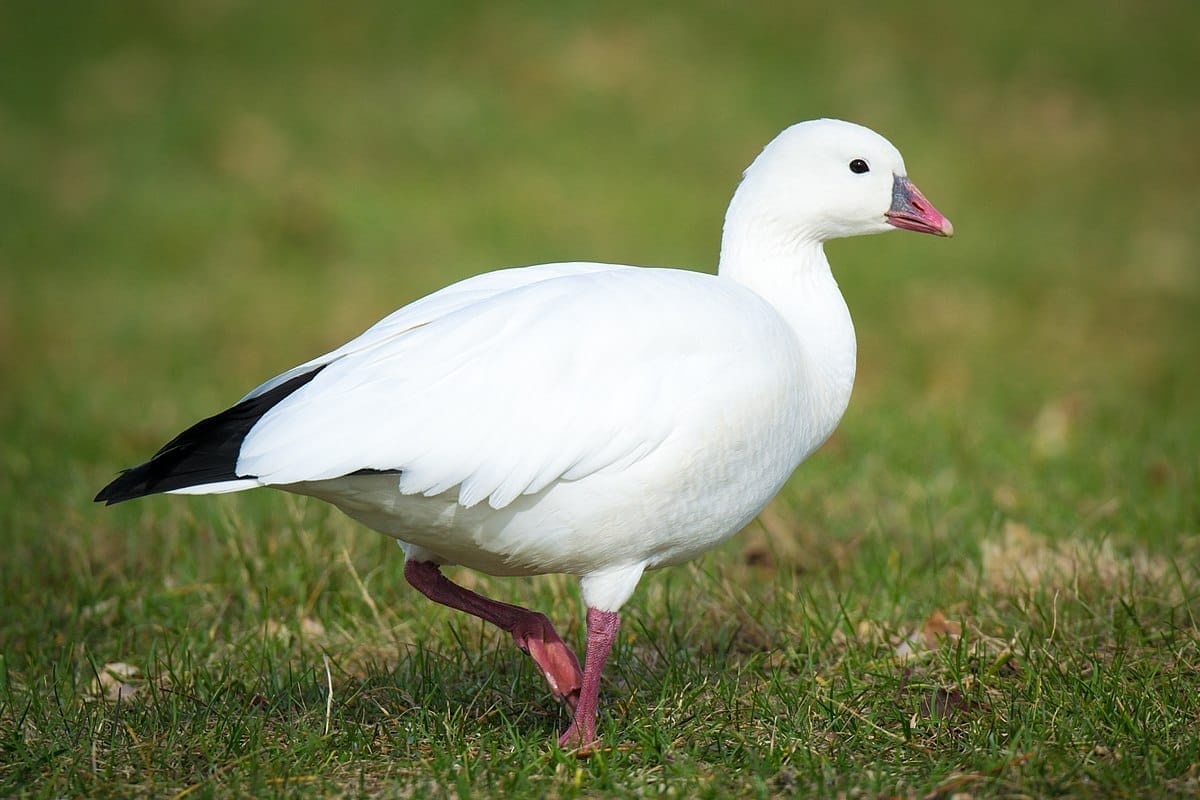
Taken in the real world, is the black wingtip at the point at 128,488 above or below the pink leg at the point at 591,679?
above

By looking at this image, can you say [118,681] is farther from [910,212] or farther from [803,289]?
[910,212]

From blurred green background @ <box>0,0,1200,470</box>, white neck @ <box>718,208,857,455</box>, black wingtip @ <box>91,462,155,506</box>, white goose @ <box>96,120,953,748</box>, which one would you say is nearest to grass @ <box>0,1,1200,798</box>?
blurred green background @ <box>0,0,1200,470</box>

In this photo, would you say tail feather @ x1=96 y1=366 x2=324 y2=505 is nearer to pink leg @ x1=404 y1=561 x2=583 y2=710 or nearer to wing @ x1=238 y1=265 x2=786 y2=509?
wing @ x1=238 y1=265 x2=786 y2=509

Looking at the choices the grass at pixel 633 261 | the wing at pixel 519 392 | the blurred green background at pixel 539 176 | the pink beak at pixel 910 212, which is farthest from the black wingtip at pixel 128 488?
the blurred green background at pixel 539 176

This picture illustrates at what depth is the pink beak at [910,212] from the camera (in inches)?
141

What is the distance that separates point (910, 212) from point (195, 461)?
189cm

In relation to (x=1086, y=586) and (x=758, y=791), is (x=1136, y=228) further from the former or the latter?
A: (x=758, y=791)

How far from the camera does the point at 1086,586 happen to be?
13.1ft

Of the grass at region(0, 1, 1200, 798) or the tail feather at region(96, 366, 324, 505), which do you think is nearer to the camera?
the tail feather at region(96, 366, 324, 505)

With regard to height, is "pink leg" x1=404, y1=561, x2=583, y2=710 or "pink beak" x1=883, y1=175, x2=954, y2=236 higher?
"pink beak" x1=883, y1=175, x2=954, y2=236

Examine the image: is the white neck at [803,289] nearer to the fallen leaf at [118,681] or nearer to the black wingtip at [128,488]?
the black wingtip at [128,488]

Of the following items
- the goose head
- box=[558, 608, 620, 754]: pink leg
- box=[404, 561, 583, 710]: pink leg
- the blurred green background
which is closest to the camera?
box=[558, 608, 620, 754]: pink leg

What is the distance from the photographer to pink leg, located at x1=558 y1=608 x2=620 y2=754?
3156 mm

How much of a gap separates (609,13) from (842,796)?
34.4 ft
